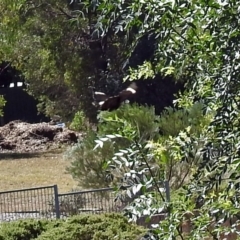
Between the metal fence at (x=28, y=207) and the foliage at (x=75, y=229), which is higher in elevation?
the foliage at (x=75, y=229)

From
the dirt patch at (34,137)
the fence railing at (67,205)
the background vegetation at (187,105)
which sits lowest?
the dirt patch at (34,137)

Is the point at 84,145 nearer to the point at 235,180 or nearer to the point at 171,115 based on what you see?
the point at 171,115

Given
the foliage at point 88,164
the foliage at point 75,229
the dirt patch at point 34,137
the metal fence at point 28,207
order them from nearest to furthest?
1. the foliage at point 75,229
2. the metal fence at point 28,207
3. the foliage at point 88,164
4. the dirt patch at point 34,137

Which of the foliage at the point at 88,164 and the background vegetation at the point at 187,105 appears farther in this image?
the foliage at the point at 88,164

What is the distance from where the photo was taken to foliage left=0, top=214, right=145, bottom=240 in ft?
25.1

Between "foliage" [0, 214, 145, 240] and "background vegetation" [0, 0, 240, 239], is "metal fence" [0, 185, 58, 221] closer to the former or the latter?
"foliage" [0, 214, 145, 240]

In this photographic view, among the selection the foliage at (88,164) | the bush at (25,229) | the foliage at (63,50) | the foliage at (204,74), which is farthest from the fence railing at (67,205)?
the foliage at (63,50)

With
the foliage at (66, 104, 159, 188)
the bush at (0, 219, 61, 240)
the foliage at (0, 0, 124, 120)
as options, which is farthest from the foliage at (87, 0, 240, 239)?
the foliage at (0, 0, 124, 120)

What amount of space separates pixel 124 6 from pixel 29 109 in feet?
135

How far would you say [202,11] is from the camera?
2.77 m

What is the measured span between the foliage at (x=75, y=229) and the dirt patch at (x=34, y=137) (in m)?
22.8

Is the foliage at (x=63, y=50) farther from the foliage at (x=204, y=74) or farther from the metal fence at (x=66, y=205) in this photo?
the foliage at (x=204, y=74)

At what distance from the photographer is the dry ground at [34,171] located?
20.9 meters

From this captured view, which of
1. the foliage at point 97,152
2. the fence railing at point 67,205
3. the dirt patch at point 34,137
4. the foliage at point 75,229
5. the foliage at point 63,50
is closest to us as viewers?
the foliage at point 75,229
